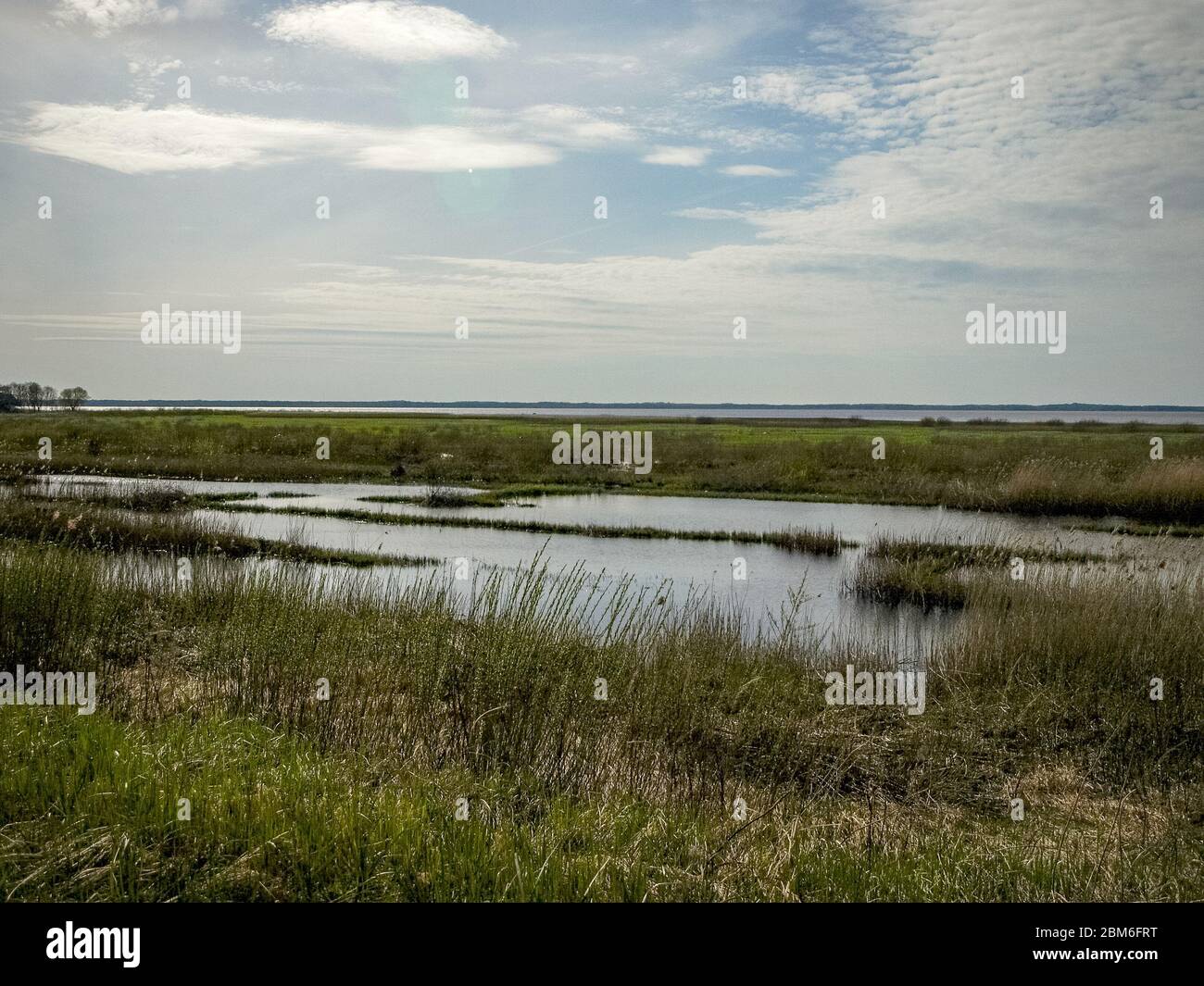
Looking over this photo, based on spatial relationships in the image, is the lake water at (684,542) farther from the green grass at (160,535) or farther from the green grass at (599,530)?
the green grass at (160,535)

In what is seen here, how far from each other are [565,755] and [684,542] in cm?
1801

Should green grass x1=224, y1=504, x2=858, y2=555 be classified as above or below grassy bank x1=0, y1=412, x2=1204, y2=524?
below

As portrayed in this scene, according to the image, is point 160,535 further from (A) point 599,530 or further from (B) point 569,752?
(B) point 569,752

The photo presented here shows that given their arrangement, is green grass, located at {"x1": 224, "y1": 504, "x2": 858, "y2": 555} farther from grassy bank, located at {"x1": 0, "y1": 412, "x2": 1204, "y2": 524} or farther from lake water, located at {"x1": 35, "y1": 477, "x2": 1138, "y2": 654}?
grassy bank, located at {"x1": 0, "y1": 412, "x2": 1204, "y2": 524}

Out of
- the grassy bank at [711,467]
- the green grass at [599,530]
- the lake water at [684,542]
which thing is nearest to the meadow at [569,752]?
the lake water at [684,542]

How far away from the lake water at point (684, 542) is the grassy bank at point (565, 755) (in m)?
2.55

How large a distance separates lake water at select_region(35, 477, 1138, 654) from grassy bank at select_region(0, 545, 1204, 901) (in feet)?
8.35

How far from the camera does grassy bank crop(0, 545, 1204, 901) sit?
468cm

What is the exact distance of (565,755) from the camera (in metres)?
7.63

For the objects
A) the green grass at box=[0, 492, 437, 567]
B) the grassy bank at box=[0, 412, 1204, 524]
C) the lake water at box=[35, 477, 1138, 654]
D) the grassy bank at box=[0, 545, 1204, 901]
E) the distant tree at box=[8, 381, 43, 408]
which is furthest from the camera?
the distant tree at box=[8, 381, 43, 408]

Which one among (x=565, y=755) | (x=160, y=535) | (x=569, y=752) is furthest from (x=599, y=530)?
(x=565, y=755)

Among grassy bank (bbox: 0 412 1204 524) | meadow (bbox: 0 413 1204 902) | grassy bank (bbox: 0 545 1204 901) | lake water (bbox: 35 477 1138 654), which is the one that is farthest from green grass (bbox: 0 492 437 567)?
grassy bank (bbox: 0 412 1204 524)

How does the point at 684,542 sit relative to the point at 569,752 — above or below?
above
